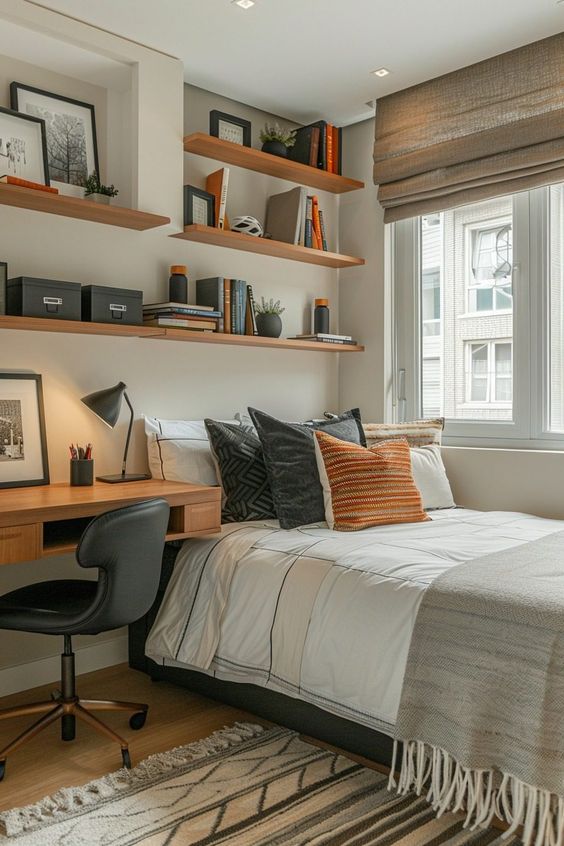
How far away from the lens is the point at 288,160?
3713 mm

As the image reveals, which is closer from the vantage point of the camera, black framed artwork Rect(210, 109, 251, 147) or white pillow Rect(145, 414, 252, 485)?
white pillow Rect(145, 414, 252, 485)

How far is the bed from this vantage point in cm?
214

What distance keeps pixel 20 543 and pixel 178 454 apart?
3.20 feet

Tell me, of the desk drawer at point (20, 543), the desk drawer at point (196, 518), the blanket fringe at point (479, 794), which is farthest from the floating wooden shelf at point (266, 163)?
the blanket fringe at point (479, 794)

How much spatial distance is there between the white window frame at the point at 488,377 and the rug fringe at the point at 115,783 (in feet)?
6.18

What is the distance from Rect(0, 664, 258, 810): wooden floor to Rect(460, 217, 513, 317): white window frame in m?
2.14

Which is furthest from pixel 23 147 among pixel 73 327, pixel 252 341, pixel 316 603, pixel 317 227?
pixel 316 603

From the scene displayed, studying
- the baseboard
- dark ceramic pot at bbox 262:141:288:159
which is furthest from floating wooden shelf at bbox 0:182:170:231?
the baseboard

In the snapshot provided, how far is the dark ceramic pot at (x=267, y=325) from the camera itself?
3623 mm

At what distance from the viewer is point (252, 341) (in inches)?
137

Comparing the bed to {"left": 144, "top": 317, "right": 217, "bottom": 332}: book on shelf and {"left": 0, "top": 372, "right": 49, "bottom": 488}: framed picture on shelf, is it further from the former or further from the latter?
{"left": 144, "top": 317, "right": 217, "bottom": 332}: book on shelf

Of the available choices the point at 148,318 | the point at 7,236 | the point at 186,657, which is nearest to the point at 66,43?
the point at 7,236

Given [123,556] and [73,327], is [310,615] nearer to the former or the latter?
[123,556]

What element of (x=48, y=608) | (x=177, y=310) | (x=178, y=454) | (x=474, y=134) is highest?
(x=474, y=134)
